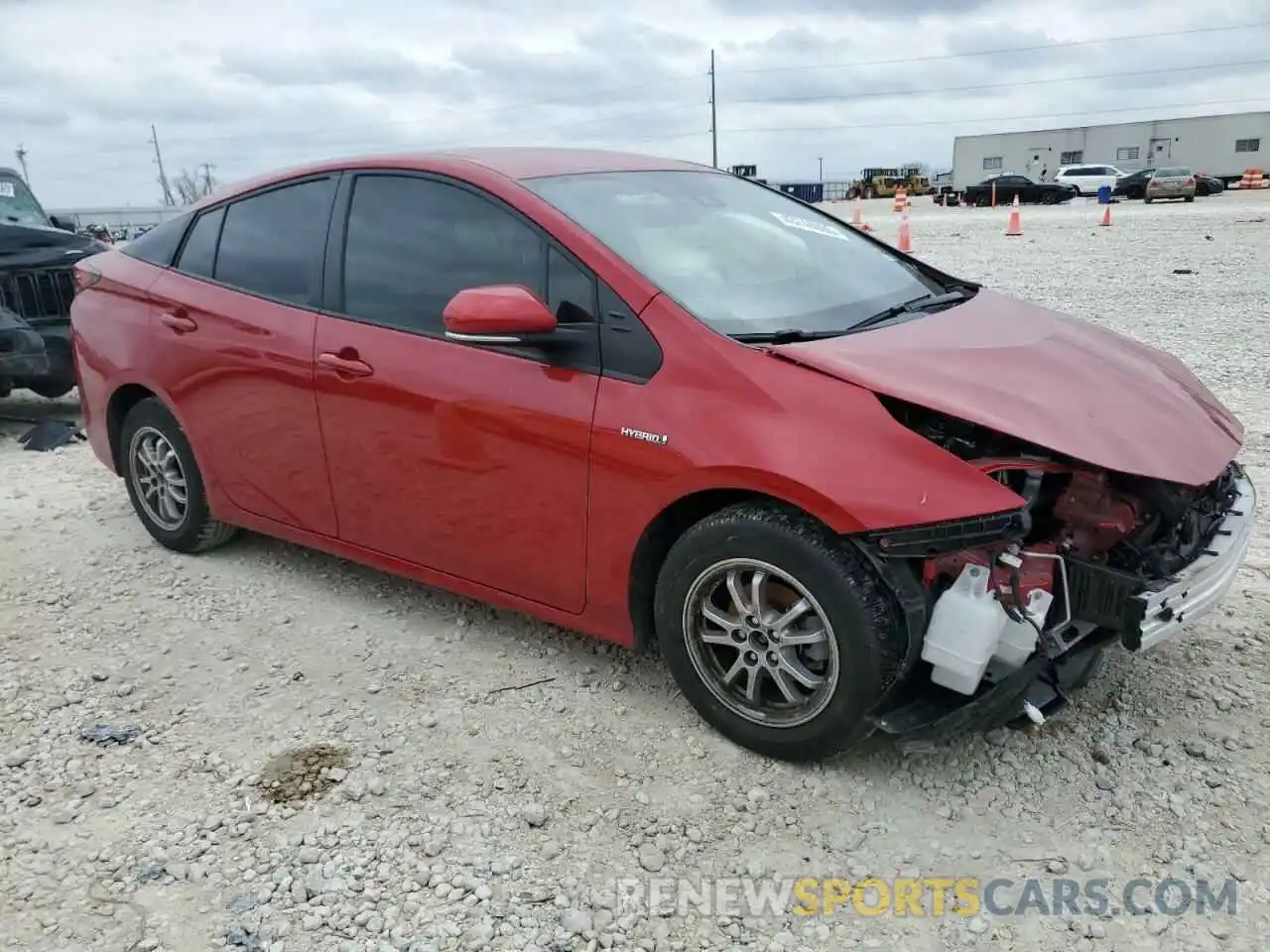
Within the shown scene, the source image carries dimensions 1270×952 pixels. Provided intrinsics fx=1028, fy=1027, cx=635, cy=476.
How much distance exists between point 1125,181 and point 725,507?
140ft

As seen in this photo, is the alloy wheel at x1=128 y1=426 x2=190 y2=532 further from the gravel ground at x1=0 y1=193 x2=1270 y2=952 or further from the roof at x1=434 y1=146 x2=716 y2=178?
the roof at x1=434 y1=146 x2=716 y2=178

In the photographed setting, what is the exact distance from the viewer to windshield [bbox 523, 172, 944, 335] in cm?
316

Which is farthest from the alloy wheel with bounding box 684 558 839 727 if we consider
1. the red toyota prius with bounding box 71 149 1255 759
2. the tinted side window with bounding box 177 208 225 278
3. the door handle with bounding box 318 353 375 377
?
the tinted side window with bounding box 177 208 225 278

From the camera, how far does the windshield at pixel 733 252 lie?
124 inches

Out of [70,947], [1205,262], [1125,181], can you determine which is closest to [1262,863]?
[70,947]

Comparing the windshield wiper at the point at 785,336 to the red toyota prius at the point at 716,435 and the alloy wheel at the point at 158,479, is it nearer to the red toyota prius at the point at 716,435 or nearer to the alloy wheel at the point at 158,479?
the red toyota prius at the point at 716,435

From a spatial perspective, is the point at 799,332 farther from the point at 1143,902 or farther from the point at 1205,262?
the point at 1205,262

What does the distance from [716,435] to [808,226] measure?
4.74 feet

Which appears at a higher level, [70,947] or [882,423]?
[882,423]

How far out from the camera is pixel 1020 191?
132ft

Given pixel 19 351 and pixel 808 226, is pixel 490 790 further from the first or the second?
pixel 19 351

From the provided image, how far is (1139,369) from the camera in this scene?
3252 mm

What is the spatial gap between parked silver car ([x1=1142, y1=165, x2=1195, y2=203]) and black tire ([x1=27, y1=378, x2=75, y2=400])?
3585 cm

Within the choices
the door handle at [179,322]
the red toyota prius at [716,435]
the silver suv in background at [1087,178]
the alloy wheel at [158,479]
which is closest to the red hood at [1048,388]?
the red toyota prius at [716,435]
